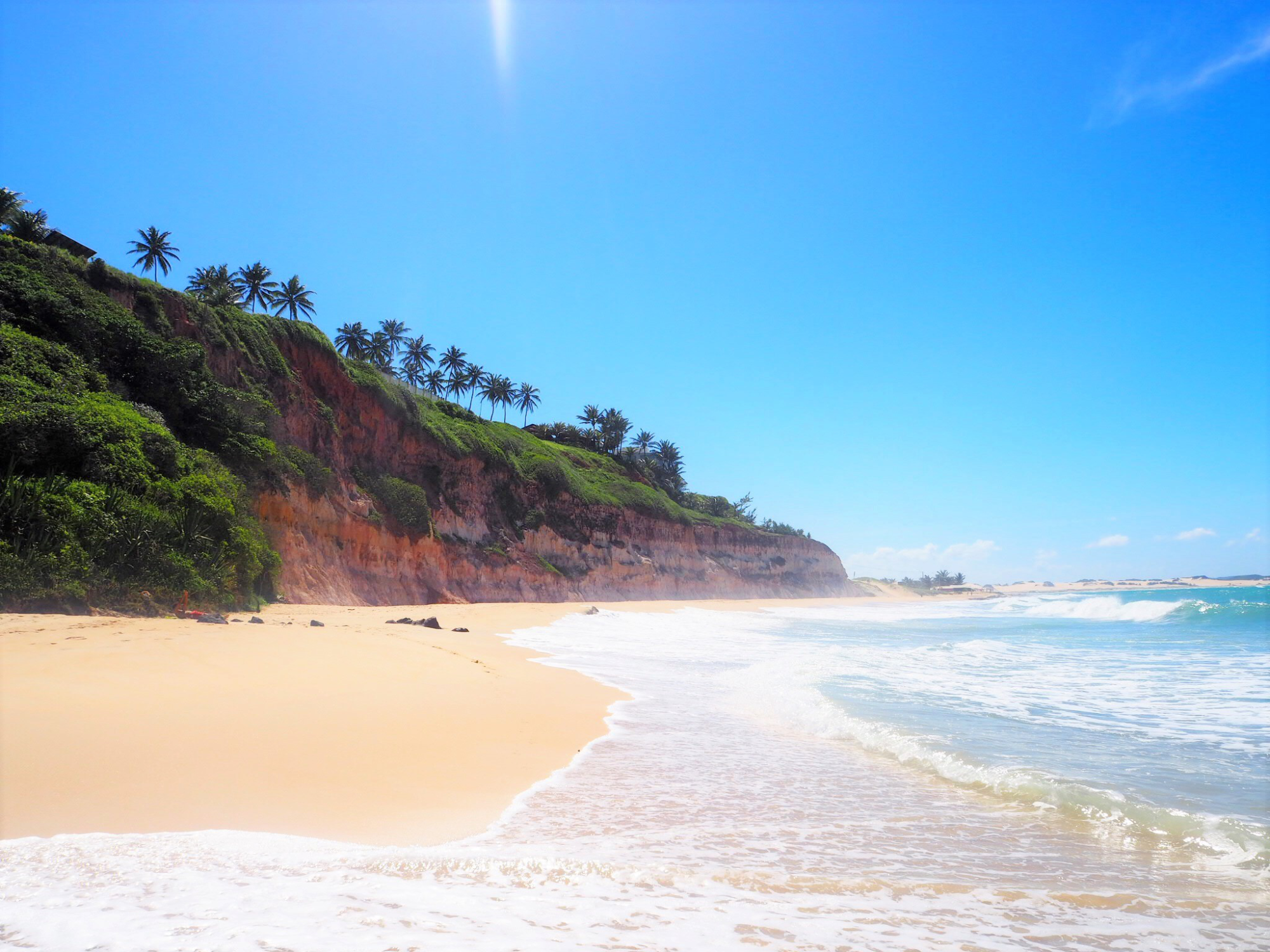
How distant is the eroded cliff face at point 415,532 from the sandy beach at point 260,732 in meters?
15.2

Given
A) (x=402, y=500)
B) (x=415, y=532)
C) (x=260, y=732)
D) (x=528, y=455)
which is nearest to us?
(x=260, y=732)

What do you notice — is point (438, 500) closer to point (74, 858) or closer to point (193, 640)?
point (193, 640)

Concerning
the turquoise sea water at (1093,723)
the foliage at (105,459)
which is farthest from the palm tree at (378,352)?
the turquoise sea water at (1093,723)

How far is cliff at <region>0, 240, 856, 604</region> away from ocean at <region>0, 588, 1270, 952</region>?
17.9 metres

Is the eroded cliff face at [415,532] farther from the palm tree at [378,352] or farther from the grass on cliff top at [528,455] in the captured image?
the palm tree at [378,352]

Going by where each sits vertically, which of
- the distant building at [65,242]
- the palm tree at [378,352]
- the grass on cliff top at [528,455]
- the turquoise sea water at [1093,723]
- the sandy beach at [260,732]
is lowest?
the turquoise sea water at [1093,723]

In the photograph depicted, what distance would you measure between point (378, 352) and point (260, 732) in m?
56.2

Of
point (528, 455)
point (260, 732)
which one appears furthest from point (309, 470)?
point (260, 732)

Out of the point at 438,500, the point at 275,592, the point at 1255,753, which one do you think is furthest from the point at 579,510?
the point at 1255,753

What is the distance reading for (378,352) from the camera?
56.8 m

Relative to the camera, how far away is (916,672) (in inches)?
480

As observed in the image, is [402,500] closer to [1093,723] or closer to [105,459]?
[105,459]

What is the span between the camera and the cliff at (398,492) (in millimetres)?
23188

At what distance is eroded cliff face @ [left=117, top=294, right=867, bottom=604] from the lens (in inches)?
962
